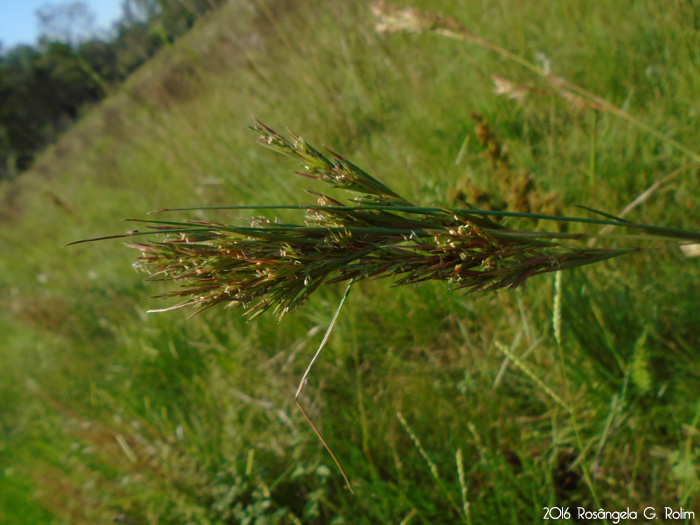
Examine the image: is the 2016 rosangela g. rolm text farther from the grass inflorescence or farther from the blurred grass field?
the grass inflorescence

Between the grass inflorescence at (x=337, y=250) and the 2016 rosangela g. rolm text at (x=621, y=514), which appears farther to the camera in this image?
the 2016 rosangela g. rolm text at (x=621, y=514)

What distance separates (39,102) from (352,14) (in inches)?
1509

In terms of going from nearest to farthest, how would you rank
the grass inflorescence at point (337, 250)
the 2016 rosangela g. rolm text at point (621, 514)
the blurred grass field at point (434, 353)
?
the grass inflorescence at point (337, 250) < the 2016 rosangela g. rolm text at point (621, 514) < the blurred grass field at point (434, 353)

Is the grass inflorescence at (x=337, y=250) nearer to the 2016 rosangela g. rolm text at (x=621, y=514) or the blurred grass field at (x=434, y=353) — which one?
the blurred grass field at (x=434, y=353)

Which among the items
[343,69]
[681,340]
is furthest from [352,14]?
[681,340]

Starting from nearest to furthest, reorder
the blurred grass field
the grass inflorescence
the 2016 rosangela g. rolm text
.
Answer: the grass inflorescence
the 2016 rosangela g. rolm text
the blurred grass field

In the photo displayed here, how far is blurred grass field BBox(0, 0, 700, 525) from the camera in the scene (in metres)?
1.51

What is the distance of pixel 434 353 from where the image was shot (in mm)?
1971

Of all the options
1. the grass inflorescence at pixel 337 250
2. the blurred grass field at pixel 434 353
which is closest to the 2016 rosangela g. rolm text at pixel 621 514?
the blurred grass field at pixel 434 353

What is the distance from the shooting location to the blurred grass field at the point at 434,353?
59.4 inches

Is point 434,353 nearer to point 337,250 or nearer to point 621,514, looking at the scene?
point 621,514

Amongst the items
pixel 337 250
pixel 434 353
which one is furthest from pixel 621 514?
pixel 337 250

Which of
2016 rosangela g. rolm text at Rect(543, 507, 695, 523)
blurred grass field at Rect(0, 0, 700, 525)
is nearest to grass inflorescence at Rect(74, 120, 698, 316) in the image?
blurred grass field at Rect(0, 0, 700, 525)

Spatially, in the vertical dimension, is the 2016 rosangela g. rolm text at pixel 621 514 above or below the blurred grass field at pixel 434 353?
below
